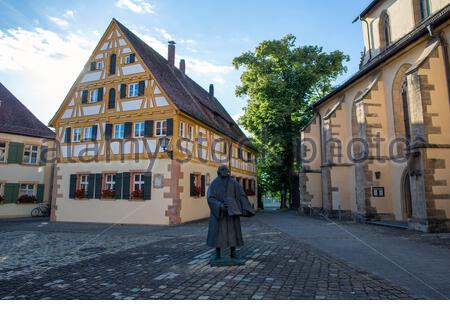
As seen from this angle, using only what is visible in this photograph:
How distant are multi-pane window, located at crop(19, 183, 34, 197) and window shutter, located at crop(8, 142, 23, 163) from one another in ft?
5.80

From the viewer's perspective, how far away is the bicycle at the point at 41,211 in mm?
20156

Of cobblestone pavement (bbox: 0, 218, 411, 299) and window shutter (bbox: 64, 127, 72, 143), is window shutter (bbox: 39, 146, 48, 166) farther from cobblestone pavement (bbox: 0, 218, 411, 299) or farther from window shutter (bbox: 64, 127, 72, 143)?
cobblestone pavement (bbox: 0, 218, 411, 299)

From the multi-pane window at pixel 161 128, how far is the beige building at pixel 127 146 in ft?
0.17

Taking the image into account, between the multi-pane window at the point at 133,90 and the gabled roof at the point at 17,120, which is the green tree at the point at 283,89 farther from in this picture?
the gabled roof at the point at 17,120

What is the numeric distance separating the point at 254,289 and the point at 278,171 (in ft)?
73.8

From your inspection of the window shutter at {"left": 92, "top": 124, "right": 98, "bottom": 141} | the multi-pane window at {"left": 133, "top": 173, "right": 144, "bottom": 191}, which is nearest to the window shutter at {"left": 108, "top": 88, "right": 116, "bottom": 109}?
the window shutter at {"left": 92, "top": 124, "right": 98, "bottom": 141}

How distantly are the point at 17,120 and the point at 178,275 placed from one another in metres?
22.2

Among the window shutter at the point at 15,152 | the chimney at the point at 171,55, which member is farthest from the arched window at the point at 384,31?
the window shutter at the point at 15,152

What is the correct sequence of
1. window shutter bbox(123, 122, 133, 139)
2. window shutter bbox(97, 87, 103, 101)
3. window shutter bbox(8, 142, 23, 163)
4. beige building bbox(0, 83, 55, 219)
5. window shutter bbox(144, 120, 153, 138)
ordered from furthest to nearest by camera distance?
window shutter bbox(8, 142, 23, 163) → beige building bbox(0, 83, 55, 219) → window shutter bbox(97, 87, 103, 101) → window shutter bbox(123, 122, 133, 139) → window shutter bbox(144, 120, 153, 138)

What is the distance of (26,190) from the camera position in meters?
20.5

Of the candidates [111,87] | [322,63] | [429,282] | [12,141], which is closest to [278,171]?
[322,63]

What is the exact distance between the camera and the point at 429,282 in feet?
13.9

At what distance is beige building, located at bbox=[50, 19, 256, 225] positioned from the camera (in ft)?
46.1

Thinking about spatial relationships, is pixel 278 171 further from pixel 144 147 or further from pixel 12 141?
pixel 12 141
